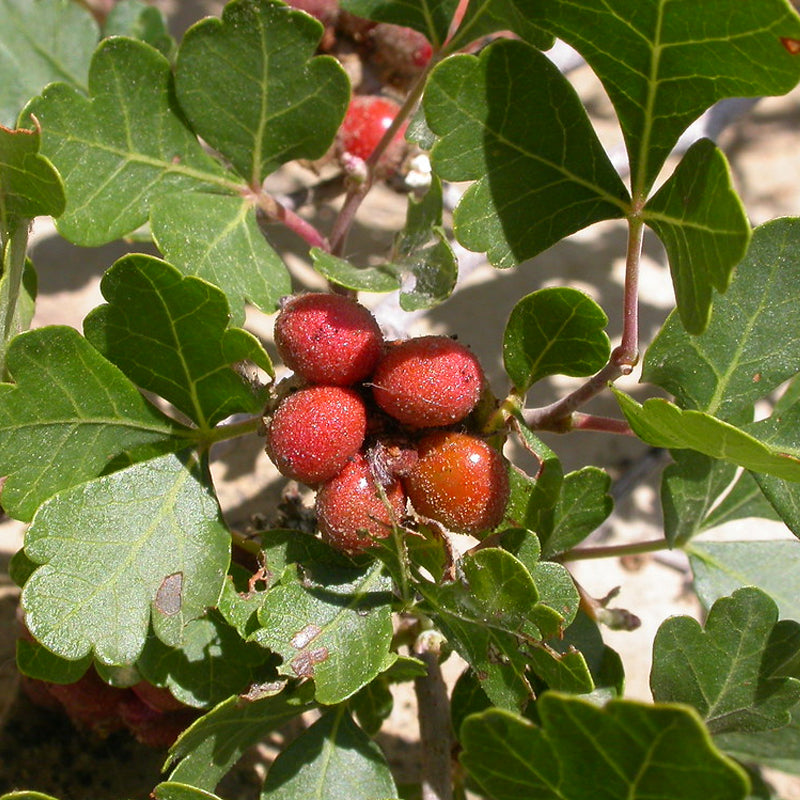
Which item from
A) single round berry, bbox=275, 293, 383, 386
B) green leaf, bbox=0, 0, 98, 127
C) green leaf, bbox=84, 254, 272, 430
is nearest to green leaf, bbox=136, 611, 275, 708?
green leaf, bbox=84, 254, 272, 430

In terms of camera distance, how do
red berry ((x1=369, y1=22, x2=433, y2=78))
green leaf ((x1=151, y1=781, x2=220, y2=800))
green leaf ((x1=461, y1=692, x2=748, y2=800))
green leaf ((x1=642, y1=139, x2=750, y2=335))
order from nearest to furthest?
green leaf ((x1=461, y1=692, x2=748, y2=800)), green leaf ((x1=642, y1=139, x2=750, y2=335)), green leaf ((x1=151, y1=781, x2=220, y2=800)), red berry ((x1=369, y1=22, x2=433, y2=78))

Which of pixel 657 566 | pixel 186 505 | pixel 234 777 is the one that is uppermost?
pixel 186 505

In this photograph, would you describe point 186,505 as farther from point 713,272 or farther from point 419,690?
point 713,272

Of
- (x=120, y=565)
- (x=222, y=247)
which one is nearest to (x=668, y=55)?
(x=222, y=247)

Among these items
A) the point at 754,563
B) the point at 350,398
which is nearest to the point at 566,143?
the point at 350,398

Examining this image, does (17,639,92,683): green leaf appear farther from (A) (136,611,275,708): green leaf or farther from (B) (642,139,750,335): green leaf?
(B) (642,139,750,335): green leaf

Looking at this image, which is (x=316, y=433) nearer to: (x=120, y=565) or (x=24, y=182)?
(x=120, y=565)
